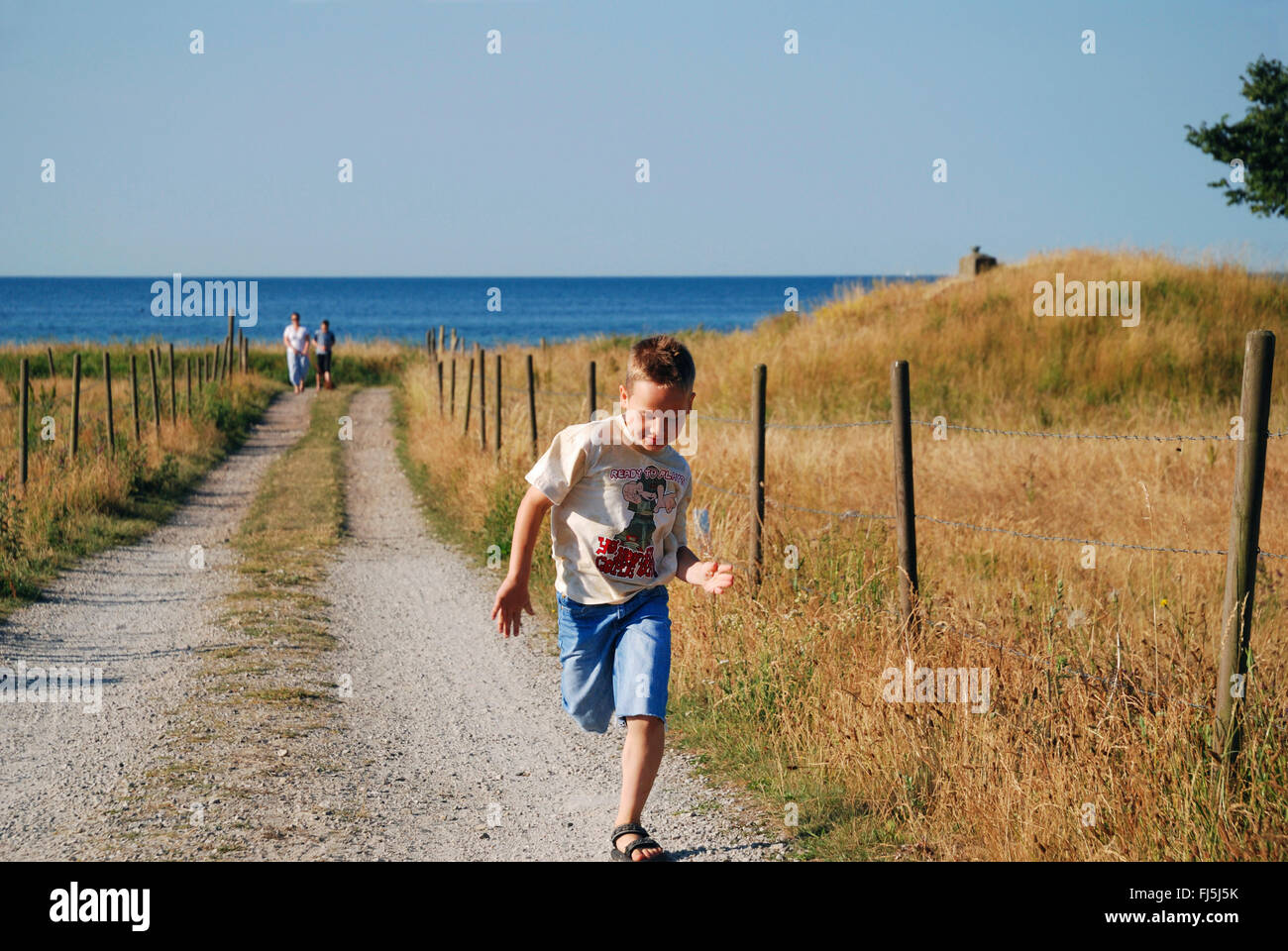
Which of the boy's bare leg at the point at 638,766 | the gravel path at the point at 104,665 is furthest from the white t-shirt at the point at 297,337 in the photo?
the boy's bare leg at the point at 638,766

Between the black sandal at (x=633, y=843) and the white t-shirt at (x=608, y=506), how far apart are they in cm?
80

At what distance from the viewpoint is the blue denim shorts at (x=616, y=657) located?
3.72 meters

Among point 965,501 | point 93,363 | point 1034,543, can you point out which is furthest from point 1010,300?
point 93,363

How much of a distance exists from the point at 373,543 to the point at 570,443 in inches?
304

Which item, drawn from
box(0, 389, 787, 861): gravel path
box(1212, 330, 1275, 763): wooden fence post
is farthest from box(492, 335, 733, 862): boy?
box(1212, 330, 1275, 763): wooden fence post

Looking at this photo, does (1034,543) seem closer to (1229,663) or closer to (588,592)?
(1229,663)

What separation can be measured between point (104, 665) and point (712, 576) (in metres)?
4.73

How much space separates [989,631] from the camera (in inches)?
204

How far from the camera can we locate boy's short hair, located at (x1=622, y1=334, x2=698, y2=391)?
11.7 feet

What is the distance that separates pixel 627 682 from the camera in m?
3.75

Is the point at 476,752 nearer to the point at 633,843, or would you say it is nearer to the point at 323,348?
the point at 633,843

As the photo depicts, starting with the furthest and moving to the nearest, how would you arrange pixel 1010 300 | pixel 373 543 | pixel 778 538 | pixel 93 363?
pixel 93 363 < pixel 1010 300 < pixel 373 543 < pixel 778 538

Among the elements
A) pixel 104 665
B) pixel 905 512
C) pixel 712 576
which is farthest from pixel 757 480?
pixel 104 665

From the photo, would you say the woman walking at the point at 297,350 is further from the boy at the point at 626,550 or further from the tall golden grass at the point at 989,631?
the boy at the point at 626,550
